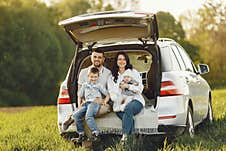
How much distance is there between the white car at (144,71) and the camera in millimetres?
7348

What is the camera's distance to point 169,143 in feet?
25.5

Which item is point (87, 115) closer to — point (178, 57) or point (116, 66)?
point (116, 66)

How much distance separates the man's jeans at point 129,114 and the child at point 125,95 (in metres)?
0.08

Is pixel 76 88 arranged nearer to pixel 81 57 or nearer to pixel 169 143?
pixel 81 57

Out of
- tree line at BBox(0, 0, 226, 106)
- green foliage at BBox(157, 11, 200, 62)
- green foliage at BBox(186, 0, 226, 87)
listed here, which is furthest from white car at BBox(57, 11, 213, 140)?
green foliage at BBox(157, 11, 200, 62)

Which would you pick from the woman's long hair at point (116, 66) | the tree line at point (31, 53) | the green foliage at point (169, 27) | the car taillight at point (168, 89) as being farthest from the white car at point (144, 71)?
the green foliage at point (169, 27)

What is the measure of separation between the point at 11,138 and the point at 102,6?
162 feet

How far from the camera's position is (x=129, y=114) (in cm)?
737

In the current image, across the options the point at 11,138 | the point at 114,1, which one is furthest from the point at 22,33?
the point at 11,138

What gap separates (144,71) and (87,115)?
1.74m

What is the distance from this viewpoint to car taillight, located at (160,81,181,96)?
738 cm

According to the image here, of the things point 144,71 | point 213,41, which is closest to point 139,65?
point 144,71

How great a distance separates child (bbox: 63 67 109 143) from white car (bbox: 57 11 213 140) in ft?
0.45

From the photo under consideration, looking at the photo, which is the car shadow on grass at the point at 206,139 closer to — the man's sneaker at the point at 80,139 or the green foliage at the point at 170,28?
the man's sneaker at the point at 80,139
